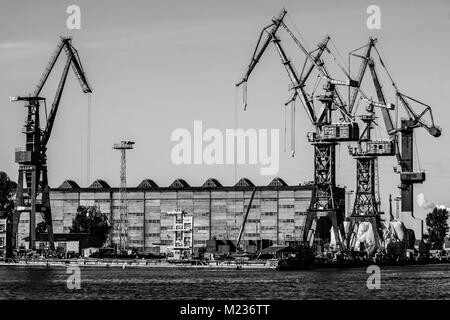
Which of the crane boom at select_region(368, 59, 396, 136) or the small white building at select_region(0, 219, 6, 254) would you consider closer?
the small white building at select_region(0, 219, 6, 254)

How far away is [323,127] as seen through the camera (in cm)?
15088

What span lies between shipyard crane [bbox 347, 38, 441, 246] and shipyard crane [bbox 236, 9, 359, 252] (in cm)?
1094

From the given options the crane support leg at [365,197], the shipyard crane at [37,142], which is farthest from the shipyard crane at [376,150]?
the shipyard crane at [37,142]

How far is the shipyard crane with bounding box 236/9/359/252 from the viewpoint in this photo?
15025cm

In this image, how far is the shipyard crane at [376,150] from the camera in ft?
548

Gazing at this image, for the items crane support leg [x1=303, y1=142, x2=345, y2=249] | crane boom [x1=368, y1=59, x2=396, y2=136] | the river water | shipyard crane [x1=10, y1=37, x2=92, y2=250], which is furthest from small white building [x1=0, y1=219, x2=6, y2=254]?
A: crane boom [x1=368, y1=59, x2=396, y2=136]

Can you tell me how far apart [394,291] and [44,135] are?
81269 mm

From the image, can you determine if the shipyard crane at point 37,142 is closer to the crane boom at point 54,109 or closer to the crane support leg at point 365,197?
the crane boom at point 54,109

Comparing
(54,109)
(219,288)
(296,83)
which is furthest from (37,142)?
(219,288)

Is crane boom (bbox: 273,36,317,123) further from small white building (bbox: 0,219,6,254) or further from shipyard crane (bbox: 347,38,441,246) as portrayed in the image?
small white building (bbox: 0,219,6,254)

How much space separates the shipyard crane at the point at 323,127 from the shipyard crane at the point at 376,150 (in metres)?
10.9

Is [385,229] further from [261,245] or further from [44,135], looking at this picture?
[44,135]

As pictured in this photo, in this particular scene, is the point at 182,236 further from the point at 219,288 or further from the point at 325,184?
the point at 219,288
